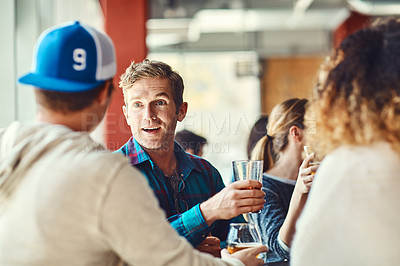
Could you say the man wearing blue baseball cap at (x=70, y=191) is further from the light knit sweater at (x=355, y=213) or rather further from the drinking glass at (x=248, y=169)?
the drinking glass at (x=248, y=169)

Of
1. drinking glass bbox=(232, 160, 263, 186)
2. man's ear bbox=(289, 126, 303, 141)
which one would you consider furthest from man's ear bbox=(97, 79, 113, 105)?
man's ear bbox=(289, 126, 303, 141)

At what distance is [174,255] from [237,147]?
7096 millimetres

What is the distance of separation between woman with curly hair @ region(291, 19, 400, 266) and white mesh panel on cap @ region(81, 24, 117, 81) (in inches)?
19.5

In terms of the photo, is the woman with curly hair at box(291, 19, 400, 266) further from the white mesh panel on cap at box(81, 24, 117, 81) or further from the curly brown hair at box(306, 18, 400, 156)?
the white mesh panel on cap at box(81, 24, 117, 81)

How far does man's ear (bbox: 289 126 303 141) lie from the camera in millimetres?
2252

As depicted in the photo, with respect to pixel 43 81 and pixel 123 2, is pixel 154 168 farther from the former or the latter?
pixel 123 2

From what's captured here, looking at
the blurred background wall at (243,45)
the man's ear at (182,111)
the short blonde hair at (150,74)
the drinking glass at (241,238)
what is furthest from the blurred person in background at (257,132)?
the blurred background wall at (243,45)

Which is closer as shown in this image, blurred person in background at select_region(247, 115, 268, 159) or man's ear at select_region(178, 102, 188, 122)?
man's ear at select_region(178, 102, 188, 122)

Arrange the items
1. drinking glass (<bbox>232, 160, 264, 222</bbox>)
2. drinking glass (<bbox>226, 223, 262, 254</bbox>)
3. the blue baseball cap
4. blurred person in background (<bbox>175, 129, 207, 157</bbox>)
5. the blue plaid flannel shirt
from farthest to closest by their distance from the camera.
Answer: blurred person in background (<bbox>175, 129, 207, 157</bbox>), the blue plaid flannel shirt, drinking glass (<bbox>232, 160, 264, 222</bbox>), drinking glass (<bbox>226, 223, 262, 254</bbox>), the blue baseball cap

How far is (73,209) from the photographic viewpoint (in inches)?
37.1

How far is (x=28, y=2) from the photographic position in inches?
117

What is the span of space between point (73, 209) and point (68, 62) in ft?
1.07

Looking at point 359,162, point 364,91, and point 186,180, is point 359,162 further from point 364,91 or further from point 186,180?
point 186,180

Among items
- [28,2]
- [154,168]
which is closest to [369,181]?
[154,168]
